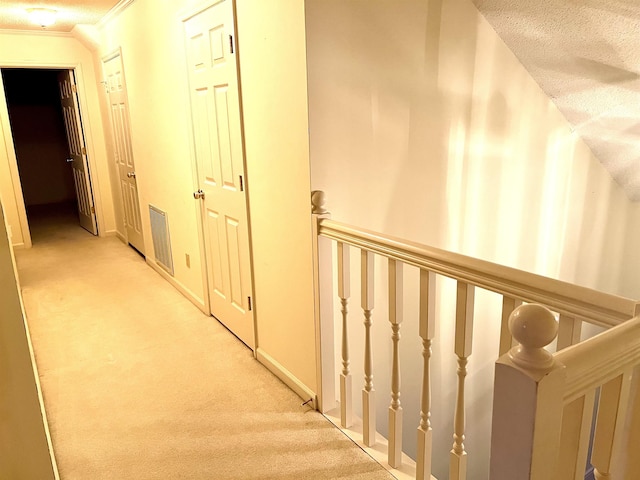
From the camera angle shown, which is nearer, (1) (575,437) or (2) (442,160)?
(1) (575,437)

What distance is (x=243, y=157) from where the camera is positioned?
2648mm

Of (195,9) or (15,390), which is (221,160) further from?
(15,390)

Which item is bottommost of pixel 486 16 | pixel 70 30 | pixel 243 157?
pixel 243 157

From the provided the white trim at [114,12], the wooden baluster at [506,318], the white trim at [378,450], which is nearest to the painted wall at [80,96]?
the white trim at [114,12]

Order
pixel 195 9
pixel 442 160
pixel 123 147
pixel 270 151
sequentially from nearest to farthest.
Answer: pixel 270 151 → pixel 442 160 → pixel 195 9 → pixel 123 147

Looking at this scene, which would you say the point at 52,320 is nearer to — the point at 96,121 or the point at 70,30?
the point at 96,121

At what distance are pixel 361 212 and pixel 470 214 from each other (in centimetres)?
84

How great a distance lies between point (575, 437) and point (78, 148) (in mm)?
6291

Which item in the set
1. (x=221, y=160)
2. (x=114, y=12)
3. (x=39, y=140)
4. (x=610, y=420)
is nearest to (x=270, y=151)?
(x=221, y=160)

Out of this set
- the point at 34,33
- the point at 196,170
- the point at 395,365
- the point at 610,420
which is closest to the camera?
the point at 610,420

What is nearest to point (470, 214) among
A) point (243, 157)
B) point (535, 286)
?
point (243, 157)

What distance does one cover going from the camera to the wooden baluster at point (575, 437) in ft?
2.88

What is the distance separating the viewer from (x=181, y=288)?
4.01 meters

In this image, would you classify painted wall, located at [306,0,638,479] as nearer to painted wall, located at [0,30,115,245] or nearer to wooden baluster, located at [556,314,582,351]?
wooden baluster, located at [556,314,582,351]
